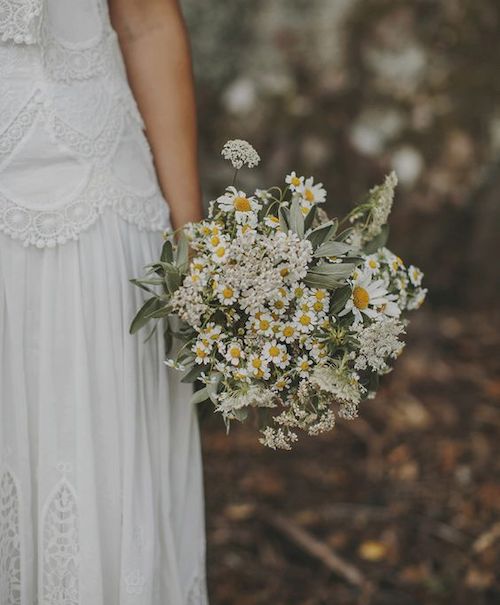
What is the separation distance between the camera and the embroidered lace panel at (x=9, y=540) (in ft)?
4.55

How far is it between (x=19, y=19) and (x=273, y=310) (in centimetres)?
66

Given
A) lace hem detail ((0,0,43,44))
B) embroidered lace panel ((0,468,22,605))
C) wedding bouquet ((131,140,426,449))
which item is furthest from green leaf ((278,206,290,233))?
embroidered lace panel ((0,468,22,605))

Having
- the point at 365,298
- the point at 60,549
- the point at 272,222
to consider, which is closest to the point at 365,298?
the point at 365,298

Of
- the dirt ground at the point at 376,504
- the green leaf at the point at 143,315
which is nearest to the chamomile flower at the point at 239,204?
the green leaf at the point at 143,315

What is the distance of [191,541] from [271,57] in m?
3.49

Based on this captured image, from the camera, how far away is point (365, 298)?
4.55 ft

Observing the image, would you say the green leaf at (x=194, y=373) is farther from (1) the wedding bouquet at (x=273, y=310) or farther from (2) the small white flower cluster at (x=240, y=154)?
(2) the small white flower cluster at (x=240, y=154)

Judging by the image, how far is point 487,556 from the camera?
2645mm

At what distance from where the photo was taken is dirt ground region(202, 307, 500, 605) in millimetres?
2568

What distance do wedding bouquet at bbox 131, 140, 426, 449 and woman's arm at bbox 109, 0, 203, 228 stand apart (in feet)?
0.69

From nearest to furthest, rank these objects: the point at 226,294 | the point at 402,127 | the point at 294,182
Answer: the point at 226,294, the point at 294,182, the point at 402,127

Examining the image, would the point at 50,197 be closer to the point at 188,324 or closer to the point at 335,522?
the point at 188,324

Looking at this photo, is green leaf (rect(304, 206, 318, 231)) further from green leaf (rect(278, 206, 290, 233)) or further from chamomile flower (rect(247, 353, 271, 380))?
chamomile flower (rect(247, 353, 271, 380))

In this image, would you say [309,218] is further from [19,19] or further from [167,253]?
[19,19]
